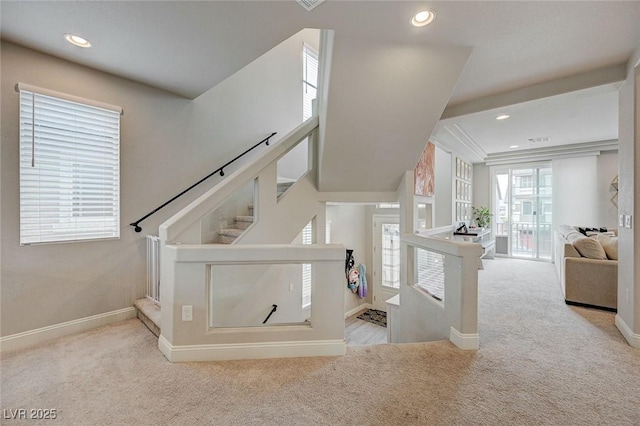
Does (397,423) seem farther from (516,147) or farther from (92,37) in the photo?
(516,147)

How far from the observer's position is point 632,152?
2461 millimetres

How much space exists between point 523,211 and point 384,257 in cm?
375

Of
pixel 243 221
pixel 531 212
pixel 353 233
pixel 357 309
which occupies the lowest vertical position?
pixel 357 309

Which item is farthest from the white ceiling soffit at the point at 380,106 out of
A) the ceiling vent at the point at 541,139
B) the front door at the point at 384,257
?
the ceiling vent at the point at 541,139

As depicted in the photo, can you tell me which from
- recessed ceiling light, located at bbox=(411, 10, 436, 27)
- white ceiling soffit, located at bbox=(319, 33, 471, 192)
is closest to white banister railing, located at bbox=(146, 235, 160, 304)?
white ceiling soffit, located at bbox=(319, 33, 471, 192)

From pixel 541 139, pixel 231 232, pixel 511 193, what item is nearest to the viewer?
pixel 231 232

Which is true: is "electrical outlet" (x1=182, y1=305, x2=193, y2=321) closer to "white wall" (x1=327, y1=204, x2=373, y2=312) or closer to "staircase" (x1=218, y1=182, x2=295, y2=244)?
"staircase" (x1=218, y1=182, x2=295, y2=244)

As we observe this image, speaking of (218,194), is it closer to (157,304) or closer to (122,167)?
(122,167)

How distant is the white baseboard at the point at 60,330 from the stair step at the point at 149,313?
15cm

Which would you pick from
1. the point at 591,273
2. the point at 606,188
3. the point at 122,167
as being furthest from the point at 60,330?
the point at 606,188

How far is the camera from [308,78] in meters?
5.74

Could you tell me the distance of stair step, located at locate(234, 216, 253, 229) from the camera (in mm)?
3313

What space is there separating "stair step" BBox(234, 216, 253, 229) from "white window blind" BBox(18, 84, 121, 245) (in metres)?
1.27

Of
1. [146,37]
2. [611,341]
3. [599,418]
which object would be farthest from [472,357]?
[146,37]
